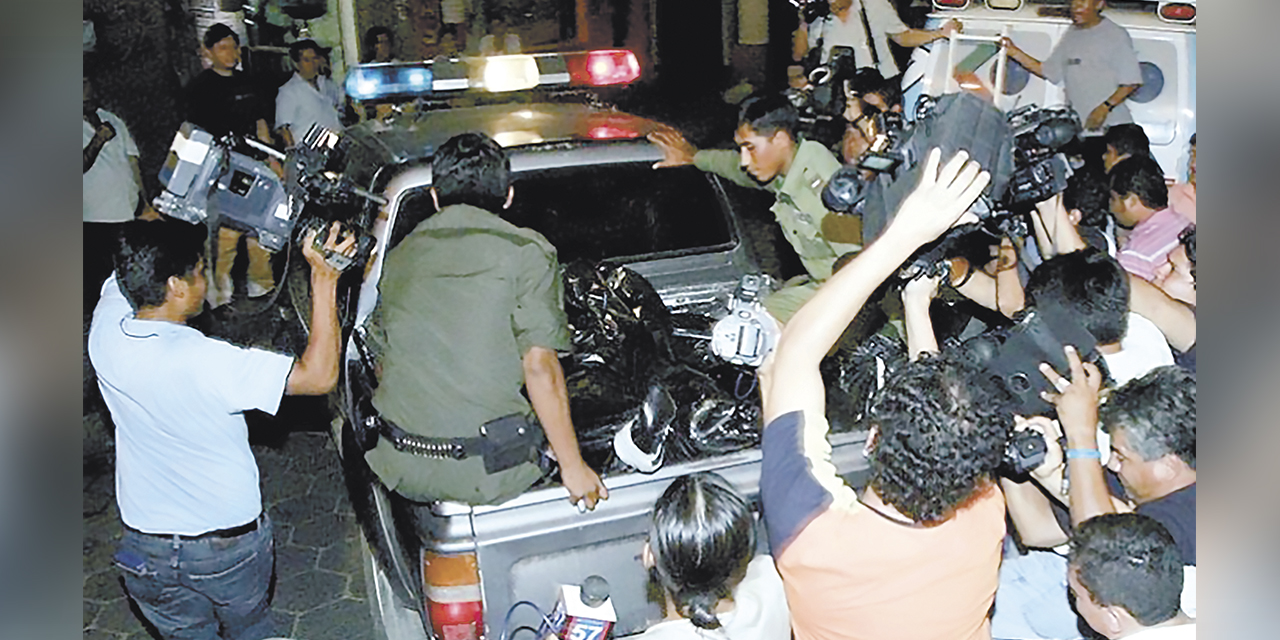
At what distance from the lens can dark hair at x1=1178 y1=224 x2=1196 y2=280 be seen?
252cm

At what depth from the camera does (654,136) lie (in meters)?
2.79

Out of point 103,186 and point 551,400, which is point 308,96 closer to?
point 103,186

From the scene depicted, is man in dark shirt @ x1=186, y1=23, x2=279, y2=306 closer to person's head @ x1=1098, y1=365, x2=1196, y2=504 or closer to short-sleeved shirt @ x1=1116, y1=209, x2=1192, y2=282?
person's head @ x1=1098, y1=365, x2=1196, y2=504

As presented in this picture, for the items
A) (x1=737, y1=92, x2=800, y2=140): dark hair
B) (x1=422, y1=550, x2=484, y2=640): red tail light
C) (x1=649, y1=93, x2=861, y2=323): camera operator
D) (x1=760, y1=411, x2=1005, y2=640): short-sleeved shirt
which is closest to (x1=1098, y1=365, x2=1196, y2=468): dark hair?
(x1=760, y1=411, x2=1005, y2=640): short-sleeved shirt

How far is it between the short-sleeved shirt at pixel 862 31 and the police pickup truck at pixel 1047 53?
0.13 m

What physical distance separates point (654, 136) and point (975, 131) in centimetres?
93

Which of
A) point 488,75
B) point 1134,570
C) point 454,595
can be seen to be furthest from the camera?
point 488,75

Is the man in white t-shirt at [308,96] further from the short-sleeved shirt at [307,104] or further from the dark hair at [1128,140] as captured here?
the dark hair at [1128,140]

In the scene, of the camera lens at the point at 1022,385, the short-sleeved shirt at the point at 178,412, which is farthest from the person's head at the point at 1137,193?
the short-sleeved shirt at the point at 178,412

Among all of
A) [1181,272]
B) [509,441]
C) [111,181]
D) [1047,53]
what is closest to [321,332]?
[509,441]

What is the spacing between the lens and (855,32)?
368 cm

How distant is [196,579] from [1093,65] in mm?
2968

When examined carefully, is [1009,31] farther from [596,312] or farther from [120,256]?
[120,256]
